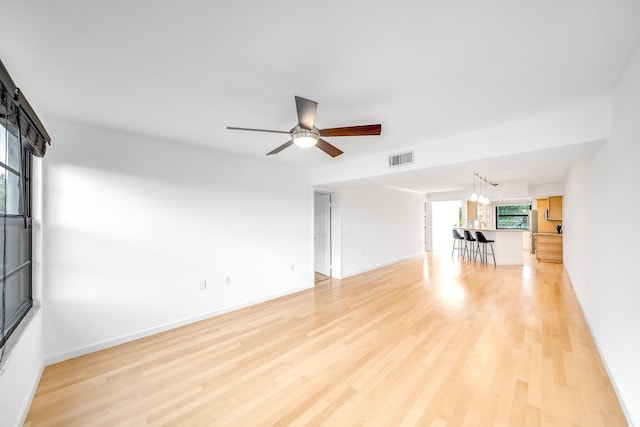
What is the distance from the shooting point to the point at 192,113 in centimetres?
242

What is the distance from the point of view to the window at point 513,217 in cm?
959

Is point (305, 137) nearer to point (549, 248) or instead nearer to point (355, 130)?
point (355, 130)

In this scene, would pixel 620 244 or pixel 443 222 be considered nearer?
pixel 620 244

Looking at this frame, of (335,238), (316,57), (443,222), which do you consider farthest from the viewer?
(443,222)

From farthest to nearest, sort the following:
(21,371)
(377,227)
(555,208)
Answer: (555,208) → (377,227) → (21,371)

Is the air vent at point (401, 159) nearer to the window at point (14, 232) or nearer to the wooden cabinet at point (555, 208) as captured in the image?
the window at point (14, 232)

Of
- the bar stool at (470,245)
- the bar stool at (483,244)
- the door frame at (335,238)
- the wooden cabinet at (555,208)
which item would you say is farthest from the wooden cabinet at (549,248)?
the door frame at (335,238)

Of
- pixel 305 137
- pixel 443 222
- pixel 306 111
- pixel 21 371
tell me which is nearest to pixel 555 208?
pixel 443 222

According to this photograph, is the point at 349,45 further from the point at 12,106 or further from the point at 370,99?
the point at 12,106

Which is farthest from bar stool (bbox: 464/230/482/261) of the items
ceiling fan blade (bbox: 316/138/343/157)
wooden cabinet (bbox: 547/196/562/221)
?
ceiling fan blade (bbox: 316/138/343/157)

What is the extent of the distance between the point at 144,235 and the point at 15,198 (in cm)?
117

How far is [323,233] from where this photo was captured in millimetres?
6020

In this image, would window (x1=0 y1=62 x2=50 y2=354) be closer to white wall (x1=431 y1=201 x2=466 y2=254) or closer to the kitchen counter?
the kitchen counter

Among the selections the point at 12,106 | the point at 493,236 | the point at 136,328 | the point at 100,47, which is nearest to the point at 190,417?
the point at 136,328
